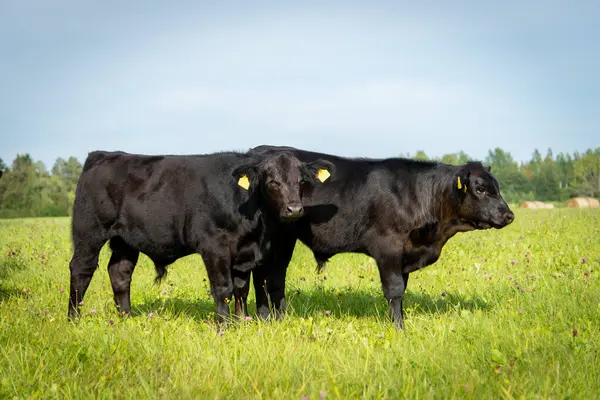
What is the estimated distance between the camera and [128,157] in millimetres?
7941

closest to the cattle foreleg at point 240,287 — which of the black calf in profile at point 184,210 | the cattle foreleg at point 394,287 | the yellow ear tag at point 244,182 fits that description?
the black calf in profile at point 184,210

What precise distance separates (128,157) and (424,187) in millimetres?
4193

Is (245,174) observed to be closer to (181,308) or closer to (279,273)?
(279,273)

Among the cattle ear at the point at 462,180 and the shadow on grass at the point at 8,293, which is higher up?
the cattle ear at the point at 462,180

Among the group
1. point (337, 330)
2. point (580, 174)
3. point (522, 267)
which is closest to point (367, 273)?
point (522, 267)

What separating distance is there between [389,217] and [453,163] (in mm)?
66427

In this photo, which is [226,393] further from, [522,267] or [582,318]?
[522,267]

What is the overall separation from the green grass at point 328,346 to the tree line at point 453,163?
84.8 inches

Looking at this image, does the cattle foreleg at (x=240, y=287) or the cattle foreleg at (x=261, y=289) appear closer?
the cattle foreleg at (x=240, y=287)

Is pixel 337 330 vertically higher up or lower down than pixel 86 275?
lower down

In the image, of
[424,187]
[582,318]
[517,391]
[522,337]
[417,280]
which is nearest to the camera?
[517,391]

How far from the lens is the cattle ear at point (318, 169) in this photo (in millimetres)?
7107

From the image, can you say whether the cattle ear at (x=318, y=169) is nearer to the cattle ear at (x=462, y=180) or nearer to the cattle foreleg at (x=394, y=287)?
the cattle foreleg at (x=394, y=287)

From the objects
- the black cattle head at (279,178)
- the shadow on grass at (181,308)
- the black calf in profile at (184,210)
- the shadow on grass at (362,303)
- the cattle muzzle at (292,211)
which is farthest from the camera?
the shadow on grass at (362,303)
